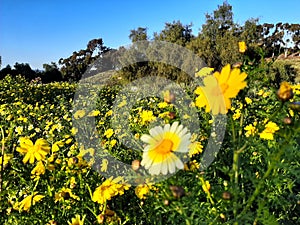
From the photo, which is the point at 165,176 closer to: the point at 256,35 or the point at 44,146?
the point at 44,146

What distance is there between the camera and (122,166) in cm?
190

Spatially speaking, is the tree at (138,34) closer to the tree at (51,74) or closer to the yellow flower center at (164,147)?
the tree at (51,74)

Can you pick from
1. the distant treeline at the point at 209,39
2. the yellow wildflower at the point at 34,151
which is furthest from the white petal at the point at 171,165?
the distant treeline at the point at 209,39

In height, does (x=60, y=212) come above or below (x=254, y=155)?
below

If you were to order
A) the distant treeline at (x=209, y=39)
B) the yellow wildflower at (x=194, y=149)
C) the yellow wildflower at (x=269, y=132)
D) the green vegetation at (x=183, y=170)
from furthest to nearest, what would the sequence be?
the distant treeline at (x=209, y=39)
the yellow wildflower at (x=269, y=132)
the yellow wildflower at (x=194, y=149)
the green vegetation at (x=183, y=170)

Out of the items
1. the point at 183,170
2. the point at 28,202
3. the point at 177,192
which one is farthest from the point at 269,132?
the point at 28,202

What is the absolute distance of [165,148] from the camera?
0.83 m

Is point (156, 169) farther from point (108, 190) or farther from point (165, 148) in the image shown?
point (108, 190)

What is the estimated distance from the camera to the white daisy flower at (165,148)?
81 centimetres

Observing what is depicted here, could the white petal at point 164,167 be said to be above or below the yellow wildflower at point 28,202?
above

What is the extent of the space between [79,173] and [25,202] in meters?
0.20

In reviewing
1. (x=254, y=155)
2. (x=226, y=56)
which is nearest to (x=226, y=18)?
(x=226, y=56)

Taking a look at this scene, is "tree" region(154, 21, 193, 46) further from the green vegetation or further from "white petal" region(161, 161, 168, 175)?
"white petal" region(161, 161, 168, 175)

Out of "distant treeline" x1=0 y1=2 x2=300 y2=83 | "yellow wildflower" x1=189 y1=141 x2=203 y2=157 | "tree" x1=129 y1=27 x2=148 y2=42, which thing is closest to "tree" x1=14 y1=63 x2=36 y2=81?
"distant treeline" x1=0 y1=2 x2=300 y2=83
